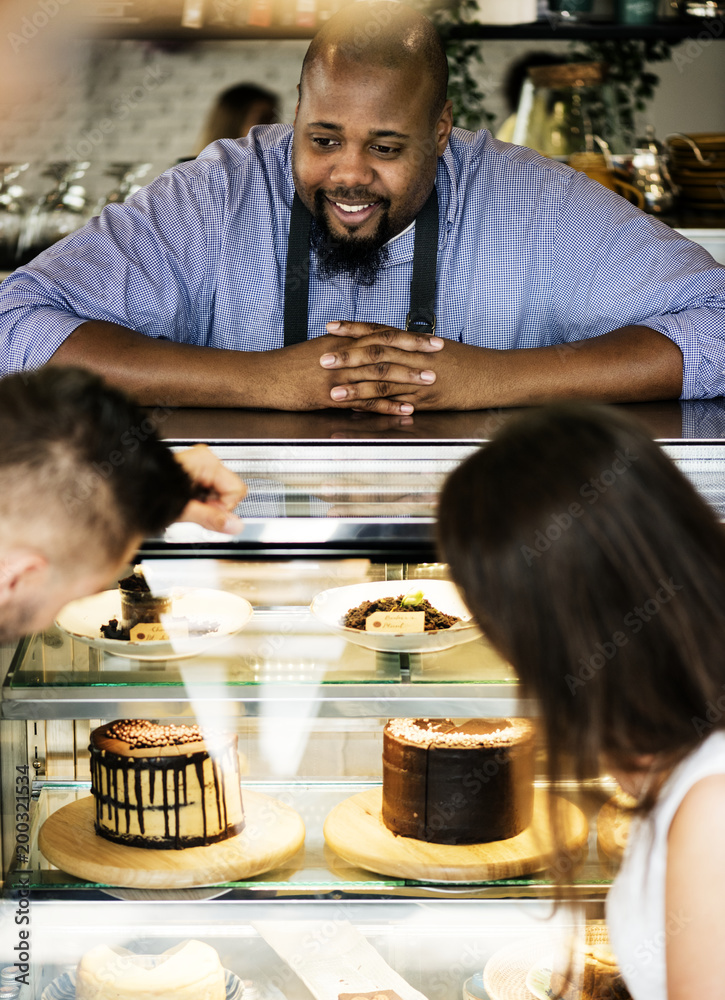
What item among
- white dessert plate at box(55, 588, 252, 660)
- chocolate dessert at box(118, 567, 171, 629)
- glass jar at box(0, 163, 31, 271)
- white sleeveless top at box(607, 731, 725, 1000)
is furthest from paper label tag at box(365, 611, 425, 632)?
glass jar at box(0, 163, 31, 271)

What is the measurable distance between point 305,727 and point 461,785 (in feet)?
0.85

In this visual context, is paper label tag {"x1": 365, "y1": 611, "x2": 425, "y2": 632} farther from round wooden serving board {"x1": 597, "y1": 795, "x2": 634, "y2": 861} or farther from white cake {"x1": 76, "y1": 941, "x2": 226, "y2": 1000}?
white cake {"x1": 76, "y1": 941, "x2": 226, "y2": 1000}

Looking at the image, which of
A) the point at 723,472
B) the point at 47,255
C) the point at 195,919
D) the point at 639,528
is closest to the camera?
the point at 639,528

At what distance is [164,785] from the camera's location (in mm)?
1484

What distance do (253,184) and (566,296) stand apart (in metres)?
0.67

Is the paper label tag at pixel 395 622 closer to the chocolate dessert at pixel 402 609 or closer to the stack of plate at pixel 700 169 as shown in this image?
the chocolate dessert at pixel 402 609

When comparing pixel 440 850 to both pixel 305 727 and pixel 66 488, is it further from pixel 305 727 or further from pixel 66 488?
pixel 66 488

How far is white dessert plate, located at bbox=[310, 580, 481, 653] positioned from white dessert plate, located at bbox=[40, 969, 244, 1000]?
0.61 metres

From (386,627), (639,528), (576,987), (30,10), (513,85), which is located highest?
(30,10)

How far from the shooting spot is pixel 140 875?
144 centimetres

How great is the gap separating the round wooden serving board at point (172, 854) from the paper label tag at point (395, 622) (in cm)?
38

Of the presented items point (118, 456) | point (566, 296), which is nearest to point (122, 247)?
point (566, 296)

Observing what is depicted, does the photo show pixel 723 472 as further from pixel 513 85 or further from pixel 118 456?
pixel 513 85

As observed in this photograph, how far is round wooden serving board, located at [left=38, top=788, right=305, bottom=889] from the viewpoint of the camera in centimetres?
144
